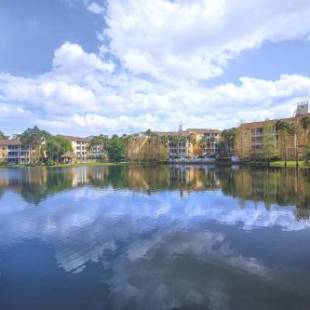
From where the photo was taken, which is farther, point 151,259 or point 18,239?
point 18,239

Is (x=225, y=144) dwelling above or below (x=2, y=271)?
above

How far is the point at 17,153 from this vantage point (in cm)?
13325

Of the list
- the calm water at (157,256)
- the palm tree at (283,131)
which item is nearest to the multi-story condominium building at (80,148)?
the palm tree at (283,131)

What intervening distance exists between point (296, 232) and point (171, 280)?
30.7 ft

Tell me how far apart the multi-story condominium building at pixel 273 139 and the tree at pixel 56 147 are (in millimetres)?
66615

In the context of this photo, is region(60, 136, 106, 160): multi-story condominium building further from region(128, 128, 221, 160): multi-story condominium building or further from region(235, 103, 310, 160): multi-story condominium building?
region(235, 103, 310, 160): multi-story condominium building

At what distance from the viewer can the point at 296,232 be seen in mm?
17406

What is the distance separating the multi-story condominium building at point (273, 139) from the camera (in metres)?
77.9

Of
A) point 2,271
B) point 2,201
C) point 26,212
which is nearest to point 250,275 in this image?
point 2,271

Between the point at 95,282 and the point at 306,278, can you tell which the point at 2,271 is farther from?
the point at 306,278

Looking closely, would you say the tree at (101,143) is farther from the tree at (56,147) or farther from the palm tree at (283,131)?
the palm tree at (283,131)

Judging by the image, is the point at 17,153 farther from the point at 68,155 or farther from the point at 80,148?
the point at 80,148

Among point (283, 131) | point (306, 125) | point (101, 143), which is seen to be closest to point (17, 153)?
point (101, 143)

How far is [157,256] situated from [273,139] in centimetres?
7393
